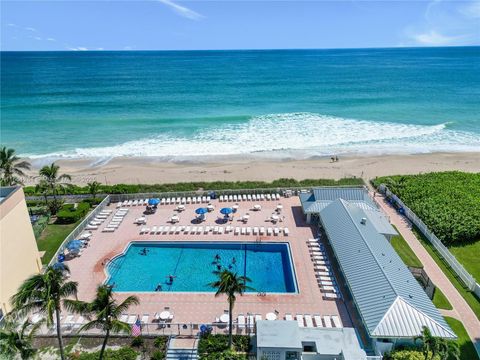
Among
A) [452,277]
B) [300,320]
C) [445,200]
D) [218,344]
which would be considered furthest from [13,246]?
[445,200]

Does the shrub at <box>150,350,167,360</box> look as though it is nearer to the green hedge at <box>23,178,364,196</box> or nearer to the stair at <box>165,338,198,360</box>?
the stair at <box>165,338,198,360</box>

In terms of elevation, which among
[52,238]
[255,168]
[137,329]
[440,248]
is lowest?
[137,329]

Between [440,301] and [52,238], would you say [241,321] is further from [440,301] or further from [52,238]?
[52,238]

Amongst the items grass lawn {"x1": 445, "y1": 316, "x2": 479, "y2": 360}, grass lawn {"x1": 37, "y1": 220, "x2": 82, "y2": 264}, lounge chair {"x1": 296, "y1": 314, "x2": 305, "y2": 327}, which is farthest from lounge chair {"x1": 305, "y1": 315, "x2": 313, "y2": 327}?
grass lawn {"x1": 37, "y1": 220, "x2": 82, "y2": 264}

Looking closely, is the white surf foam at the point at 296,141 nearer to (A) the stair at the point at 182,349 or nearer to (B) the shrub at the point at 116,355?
(A) the stair at the point at 182,349

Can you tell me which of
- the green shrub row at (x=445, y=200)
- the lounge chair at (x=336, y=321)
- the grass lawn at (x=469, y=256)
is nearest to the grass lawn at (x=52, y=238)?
the lounge chair at (x=336, y=321)
